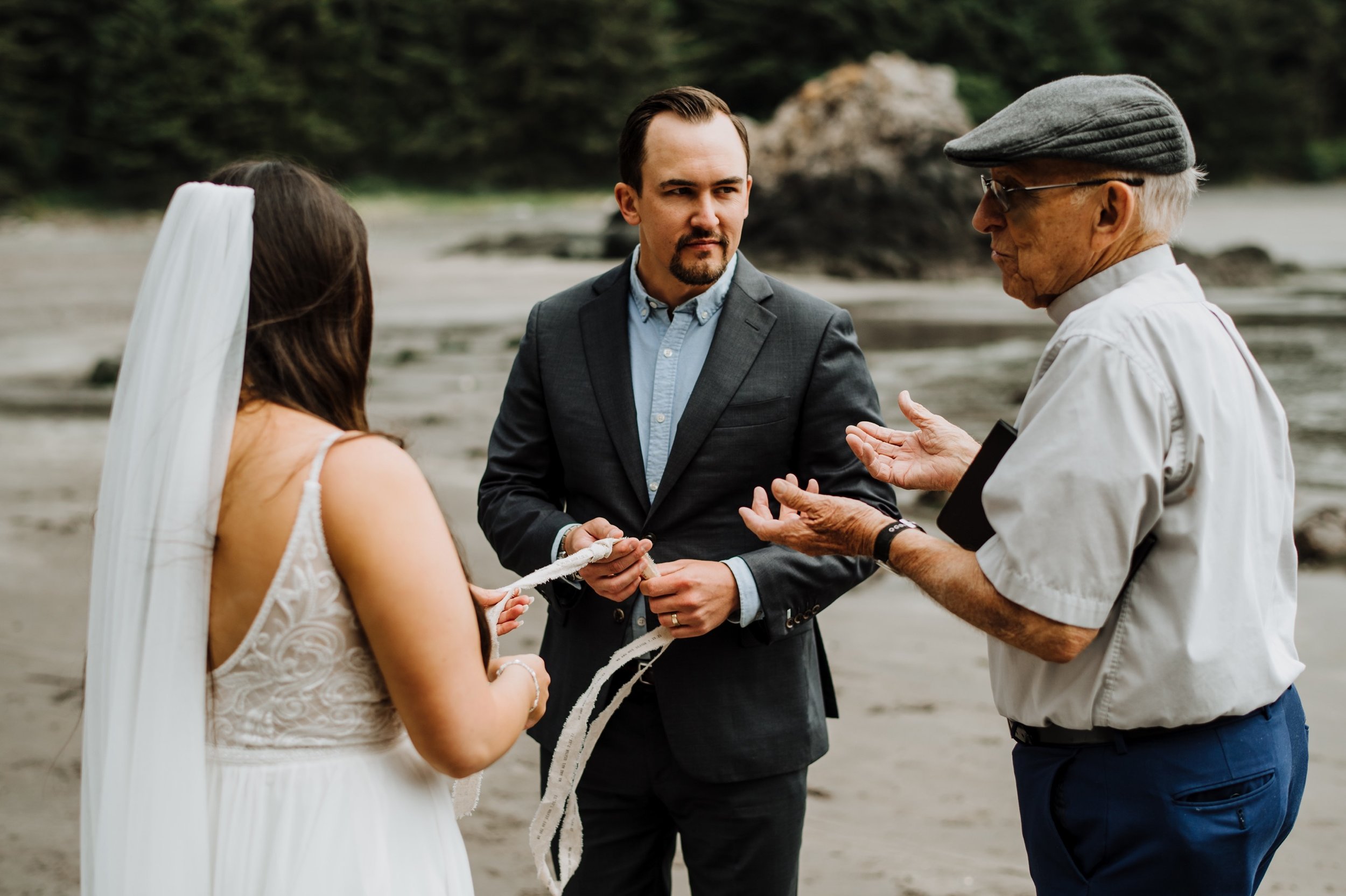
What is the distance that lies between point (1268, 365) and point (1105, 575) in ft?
41.9

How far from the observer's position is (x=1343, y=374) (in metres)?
13.0

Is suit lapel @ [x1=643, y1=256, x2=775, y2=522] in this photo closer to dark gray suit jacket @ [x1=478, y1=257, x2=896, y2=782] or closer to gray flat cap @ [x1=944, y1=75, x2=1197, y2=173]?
dark gray suit jacket @ [x1=478, y1=257, x2=896, y2=782]

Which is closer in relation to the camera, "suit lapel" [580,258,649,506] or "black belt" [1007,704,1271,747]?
"black belt" [1007,704,1271,747]

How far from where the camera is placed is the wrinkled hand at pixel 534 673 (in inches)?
85.1

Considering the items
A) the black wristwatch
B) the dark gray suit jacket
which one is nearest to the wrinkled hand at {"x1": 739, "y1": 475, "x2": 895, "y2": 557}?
the black wristwatch

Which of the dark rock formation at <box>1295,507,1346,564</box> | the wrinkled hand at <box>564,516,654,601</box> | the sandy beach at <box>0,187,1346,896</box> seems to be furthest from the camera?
the dark rock formation at <box>1295,507,1346,564</box>

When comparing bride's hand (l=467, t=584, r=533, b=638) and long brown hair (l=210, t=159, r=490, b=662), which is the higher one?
long brown hair (l=210, t=159, r=490, b=662)

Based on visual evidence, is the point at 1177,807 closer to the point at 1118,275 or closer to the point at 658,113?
the point at 1118,275

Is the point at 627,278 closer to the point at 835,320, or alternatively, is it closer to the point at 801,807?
the point at 835,320

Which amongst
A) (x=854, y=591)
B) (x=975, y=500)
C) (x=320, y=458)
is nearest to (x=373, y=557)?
(x=320, y=458)

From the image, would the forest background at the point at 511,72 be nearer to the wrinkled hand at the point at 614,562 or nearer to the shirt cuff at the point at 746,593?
the wrinkled hand at the point at 614,562

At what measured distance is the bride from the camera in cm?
186

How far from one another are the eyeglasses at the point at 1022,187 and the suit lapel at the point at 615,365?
0.98 meters

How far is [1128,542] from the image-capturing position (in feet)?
6.65
